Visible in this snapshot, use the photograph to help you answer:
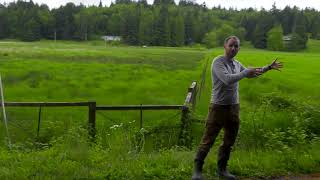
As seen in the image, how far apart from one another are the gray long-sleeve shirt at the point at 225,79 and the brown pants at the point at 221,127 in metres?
0.11

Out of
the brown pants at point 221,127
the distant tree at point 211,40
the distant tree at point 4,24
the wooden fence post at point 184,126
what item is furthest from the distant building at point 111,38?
the brown pants at point 221,127

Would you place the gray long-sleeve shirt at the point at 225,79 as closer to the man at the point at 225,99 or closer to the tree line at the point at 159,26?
the man at the point at 225,99

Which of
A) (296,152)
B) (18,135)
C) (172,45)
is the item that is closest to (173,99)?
(18,135)

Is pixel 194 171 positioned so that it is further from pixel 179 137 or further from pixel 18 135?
pixel 18 135

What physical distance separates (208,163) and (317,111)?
4.27 metres

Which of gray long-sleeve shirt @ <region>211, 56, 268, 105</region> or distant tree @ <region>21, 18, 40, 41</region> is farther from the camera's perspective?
distant tree @ <region>21, 18, 40, 41</region>

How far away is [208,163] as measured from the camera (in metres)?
7.42

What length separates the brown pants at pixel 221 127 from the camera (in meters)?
6.54

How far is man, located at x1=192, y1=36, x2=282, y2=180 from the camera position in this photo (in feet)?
20.5

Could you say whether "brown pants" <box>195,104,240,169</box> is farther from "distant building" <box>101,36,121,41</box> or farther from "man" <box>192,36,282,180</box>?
"distant building" <box>101,36,121,41</box>

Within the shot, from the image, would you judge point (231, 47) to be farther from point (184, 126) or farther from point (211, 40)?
point (211, 40)

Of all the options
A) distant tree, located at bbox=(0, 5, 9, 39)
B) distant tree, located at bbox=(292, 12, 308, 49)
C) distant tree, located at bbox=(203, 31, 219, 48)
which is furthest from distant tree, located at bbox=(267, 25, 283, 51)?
distant tree, located at bbox=(0, 5, 9, 39)

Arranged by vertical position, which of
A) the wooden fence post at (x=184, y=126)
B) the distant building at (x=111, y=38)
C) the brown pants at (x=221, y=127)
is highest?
the brown pants at (x=221, y=127)

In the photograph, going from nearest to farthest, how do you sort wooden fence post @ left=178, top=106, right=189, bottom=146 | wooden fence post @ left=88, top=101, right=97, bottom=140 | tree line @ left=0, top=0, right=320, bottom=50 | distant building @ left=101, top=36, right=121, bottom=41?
wooden fence post @ left=178, top=106, right=189, bottom=146 < wooden fence post @ left=88, top=101, right=97, bottom=140 < tree line @ left=0, top=0, right=320, bottom=50 < distant building @ left=101, top=36, right=121, bottom=41
